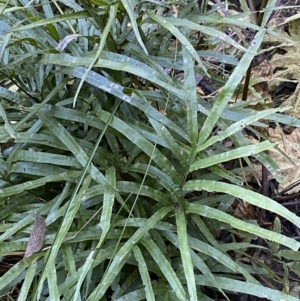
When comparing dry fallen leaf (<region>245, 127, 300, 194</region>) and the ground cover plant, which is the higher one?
the ground cover plant

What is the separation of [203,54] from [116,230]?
1.10ft

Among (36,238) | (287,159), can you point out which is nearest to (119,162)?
(36,238)

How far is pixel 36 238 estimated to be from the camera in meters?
0.65

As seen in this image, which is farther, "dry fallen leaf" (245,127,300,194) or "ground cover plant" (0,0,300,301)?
"dry fallen leaf" (245,127,300,194)

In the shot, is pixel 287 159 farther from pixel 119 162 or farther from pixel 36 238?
pixel 36 238

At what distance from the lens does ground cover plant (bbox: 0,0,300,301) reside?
627 mm

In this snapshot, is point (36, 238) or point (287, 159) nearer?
point (36, 238)

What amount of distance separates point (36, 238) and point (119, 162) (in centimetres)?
18

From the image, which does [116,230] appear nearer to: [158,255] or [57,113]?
[158,255]

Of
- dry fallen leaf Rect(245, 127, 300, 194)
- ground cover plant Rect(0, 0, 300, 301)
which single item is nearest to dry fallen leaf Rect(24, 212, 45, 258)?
ground cover plant Rect(0, 0, 300, 301)

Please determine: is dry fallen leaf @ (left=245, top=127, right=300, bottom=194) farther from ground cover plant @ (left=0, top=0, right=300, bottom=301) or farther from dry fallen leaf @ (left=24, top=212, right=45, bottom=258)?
dry fallen leaf @ (left=24, top=212, right=45, bottom=258)

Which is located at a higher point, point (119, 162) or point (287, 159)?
point (119, 162)

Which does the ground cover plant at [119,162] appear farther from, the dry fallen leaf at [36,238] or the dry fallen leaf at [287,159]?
the dry fallen leaf at [287,159]

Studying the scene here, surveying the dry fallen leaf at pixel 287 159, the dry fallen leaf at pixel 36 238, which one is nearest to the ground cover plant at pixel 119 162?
the dry fallen leaf at pixel 36 238
